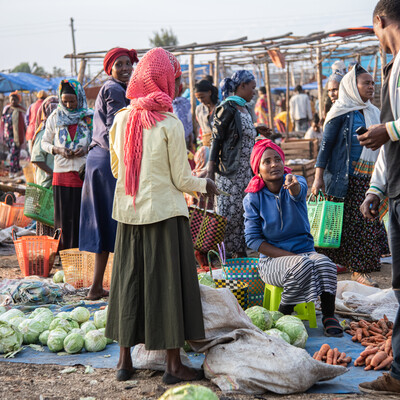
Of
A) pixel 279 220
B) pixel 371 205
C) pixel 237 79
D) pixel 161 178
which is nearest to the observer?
pixel 371 205

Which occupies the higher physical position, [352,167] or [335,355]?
[352,167]

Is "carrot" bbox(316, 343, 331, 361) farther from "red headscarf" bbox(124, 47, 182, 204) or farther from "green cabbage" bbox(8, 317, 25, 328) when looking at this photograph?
"green cabbage" bbox(8, 317, 25, 328)

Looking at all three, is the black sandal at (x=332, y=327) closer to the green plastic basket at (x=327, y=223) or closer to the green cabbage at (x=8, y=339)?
the green plastic basket at (x=327, y=223)

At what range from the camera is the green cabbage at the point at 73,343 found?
402cm

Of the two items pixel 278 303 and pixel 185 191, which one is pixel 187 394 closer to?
pixel 185 191

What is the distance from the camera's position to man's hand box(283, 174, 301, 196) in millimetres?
4355

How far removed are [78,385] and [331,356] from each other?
60.9 inches

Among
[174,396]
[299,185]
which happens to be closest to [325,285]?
[299,185]

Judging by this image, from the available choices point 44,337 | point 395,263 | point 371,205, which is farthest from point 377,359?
point 44,337

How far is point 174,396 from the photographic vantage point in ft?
7.62

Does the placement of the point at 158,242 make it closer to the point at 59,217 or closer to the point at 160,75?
the point at 160,75

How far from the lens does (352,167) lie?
5816 mm

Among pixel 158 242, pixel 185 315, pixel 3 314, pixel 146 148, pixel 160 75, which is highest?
pixel 160 75

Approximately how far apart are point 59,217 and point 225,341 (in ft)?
Answer: 13.1
